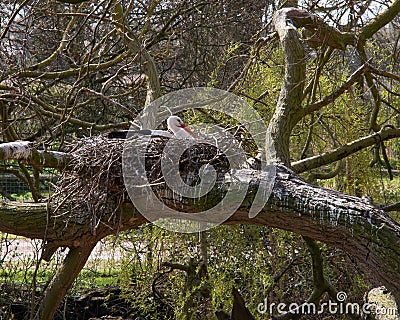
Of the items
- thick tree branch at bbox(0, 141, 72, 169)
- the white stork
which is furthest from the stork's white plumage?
thick tree branch at bbox(0, 141, 72, 169)

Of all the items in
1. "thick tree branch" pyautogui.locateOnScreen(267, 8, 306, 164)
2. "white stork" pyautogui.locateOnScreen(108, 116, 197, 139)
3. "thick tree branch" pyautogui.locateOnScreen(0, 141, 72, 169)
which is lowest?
"thick tree branch" pyautogui.locateOnScreen(0, 141, 72, 169)

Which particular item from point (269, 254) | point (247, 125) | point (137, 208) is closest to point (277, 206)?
point (137, 208)

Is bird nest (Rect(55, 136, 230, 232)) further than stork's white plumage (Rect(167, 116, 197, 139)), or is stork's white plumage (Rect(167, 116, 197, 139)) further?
stork's white plumage (Rect(167, 116, 197, 139))

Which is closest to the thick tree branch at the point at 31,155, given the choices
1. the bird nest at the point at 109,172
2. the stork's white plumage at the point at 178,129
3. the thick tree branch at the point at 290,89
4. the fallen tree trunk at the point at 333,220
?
the bird nest at the point at 109,172

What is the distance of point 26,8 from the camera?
216 inches

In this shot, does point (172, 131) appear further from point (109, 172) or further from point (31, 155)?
point (31, 155)

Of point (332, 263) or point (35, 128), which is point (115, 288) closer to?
point (35, 128)

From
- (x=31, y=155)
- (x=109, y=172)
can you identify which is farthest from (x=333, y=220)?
(x=31, y=155)

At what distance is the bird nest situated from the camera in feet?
9.29

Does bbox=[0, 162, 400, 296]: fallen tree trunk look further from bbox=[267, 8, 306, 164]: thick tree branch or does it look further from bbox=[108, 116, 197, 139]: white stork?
bbox=[267, 8, 306, 164]: thick tree branch

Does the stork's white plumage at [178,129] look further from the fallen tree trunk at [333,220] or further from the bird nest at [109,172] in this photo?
the fallen tree trunk at [333,220]

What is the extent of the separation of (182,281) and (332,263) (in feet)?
4.29

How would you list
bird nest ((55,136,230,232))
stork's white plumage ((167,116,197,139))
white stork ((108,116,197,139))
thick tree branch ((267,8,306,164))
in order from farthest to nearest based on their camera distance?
thick tree branch ((267,8,306,164)), stork's white plumage ((167,116,197,139)), white stork ((108,116,197,139)), bird nest ((55,136,230,232))

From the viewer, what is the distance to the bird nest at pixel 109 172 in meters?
2.83
